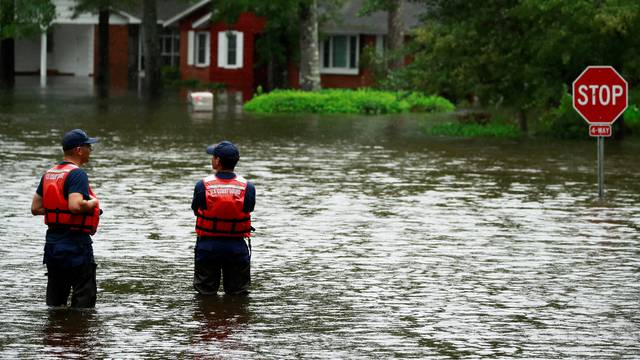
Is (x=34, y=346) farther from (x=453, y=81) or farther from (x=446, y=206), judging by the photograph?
(x=453, y=81)

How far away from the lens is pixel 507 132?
120 ft

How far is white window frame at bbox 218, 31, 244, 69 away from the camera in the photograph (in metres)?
67.6

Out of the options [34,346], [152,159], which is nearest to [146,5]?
[152,159]

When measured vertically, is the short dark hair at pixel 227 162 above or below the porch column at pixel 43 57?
below

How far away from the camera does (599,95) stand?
21.7 m

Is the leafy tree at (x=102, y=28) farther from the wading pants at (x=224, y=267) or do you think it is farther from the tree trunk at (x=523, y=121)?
the wading pants at (x=224, y=267)

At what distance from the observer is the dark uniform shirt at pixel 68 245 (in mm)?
11586

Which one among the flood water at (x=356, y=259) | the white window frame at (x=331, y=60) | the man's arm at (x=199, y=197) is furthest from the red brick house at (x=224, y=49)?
the man's arm at (x=199, y=197)

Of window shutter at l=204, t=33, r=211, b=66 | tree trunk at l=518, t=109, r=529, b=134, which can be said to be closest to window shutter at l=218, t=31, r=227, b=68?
window shutter at l=204, t=33, r=211, b=66

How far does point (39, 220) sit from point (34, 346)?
742cm

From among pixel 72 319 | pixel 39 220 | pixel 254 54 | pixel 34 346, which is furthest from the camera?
pixel 254 54

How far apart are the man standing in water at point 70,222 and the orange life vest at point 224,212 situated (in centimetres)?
112

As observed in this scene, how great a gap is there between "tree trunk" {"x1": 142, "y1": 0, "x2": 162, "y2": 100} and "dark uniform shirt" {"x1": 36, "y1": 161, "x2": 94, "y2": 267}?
47872 millimetres

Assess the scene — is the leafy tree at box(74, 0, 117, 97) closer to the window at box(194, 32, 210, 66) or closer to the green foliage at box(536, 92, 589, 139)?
the window at box(194, 32, 210, 66)
